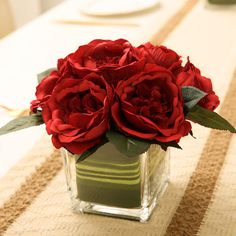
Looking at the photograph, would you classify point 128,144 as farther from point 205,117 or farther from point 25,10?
point 25,10

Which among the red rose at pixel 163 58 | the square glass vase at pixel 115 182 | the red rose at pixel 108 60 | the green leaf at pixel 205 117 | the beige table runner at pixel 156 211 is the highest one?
the red rose at pixel 108 60

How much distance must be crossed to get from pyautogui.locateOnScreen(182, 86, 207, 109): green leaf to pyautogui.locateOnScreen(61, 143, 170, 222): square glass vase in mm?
92

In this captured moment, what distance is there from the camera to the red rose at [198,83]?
68 cm

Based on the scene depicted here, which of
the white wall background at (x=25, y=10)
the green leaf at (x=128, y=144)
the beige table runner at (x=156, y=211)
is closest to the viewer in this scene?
the green leaf at (x=128, y=144)

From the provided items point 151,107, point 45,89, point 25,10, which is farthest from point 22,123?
point 25,10

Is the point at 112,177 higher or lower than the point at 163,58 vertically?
lower

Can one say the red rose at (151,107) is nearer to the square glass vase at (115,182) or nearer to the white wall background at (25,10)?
the square glass vase at (115,182)

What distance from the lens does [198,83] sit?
2.30 ft

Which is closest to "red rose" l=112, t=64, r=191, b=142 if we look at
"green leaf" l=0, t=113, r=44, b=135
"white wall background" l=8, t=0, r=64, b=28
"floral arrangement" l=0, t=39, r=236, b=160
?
"floral arrangement" l=0, t=39, r=236, b=160

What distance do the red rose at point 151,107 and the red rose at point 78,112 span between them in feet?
0.06

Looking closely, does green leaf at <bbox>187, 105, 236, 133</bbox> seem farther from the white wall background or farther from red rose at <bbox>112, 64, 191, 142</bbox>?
the white wall background

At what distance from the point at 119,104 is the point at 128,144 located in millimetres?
49

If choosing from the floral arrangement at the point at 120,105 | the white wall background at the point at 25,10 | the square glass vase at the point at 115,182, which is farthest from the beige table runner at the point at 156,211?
the white wall background at the point at 25,10

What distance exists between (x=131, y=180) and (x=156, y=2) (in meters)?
1.02
